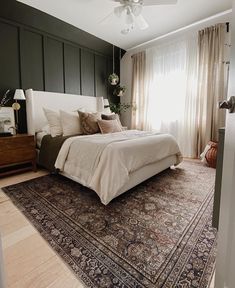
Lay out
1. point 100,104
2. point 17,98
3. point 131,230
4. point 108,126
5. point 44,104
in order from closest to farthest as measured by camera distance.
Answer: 1. point 131,230
2. point 17,98
3. point 108,126
4. point 44,104
5. point 100,104

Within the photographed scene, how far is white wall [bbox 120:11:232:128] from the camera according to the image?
10.6 feet

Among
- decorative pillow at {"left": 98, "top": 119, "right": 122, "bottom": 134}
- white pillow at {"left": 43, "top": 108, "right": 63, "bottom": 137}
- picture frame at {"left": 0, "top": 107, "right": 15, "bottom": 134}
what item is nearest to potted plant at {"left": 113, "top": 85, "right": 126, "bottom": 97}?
decorative pillow at {"left": 98, "top": 119, "right": 122, "bottom": 134}

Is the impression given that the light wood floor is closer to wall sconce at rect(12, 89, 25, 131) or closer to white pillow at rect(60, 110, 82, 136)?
white pillow at rect(60, 110, 82, 136)

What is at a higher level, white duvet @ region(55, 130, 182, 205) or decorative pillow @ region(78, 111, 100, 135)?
decorative pillow @ region(78, 111, 100, 135)

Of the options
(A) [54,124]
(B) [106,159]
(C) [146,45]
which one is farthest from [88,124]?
(C) [146,45]

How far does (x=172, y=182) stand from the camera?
2.44 metres

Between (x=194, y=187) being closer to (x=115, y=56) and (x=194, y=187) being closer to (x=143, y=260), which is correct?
(x=143, y=260)

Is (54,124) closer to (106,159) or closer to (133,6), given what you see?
(106,159)

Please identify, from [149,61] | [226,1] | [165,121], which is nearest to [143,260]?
[165,121]

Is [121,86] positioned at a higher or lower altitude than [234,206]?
higher

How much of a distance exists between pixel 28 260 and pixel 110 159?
40.0 inches

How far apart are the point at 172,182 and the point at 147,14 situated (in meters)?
2.90

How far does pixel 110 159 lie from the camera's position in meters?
1.77

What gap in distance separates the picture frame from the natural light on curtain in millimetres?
3037
